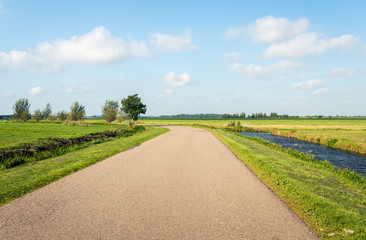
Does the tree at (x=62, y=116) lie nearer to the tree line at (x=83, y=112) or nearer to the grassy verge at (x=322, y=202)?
Answer: the tree line at (x=83, y=112)

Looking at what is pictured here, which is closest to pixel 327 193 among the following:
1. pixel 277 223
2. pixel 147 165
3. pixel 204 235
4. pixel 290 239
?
pixel 277 223

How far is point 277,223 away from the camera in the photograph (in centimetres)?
512

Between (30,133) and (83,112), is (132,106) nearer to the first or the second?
(30,133)

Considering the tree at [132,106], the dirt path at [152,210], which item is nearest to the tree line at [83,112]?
the tree at [132,106]

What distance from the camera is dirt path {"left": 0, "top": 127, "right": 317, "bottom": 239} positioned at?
4609mm

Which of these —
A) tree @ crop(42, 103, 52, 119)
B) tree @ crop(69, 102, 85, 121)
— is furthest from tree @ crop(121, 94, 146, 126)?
tree @ crop(42, 103, 52, 119)

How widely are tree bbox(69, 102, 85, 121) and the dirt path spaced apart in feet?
298

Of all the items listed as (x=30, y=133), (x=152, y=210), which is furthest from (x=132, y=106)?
(x=152, y=210)

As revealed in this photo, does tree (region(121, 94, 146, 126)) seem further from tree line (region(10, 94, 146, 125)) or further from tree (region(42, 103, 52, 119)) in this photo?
tree (region(42, 103, 52, 119))

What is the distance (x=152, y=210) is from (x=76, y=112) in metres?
103

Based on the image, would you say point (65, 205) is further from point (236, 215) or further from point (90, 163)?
point (90, 163)

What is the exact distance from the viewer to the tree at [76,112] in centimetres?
9075

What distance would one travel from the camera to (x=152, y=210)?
566 centimetres

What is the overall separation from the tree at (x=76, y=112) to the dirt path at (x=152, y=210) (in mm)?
90734
